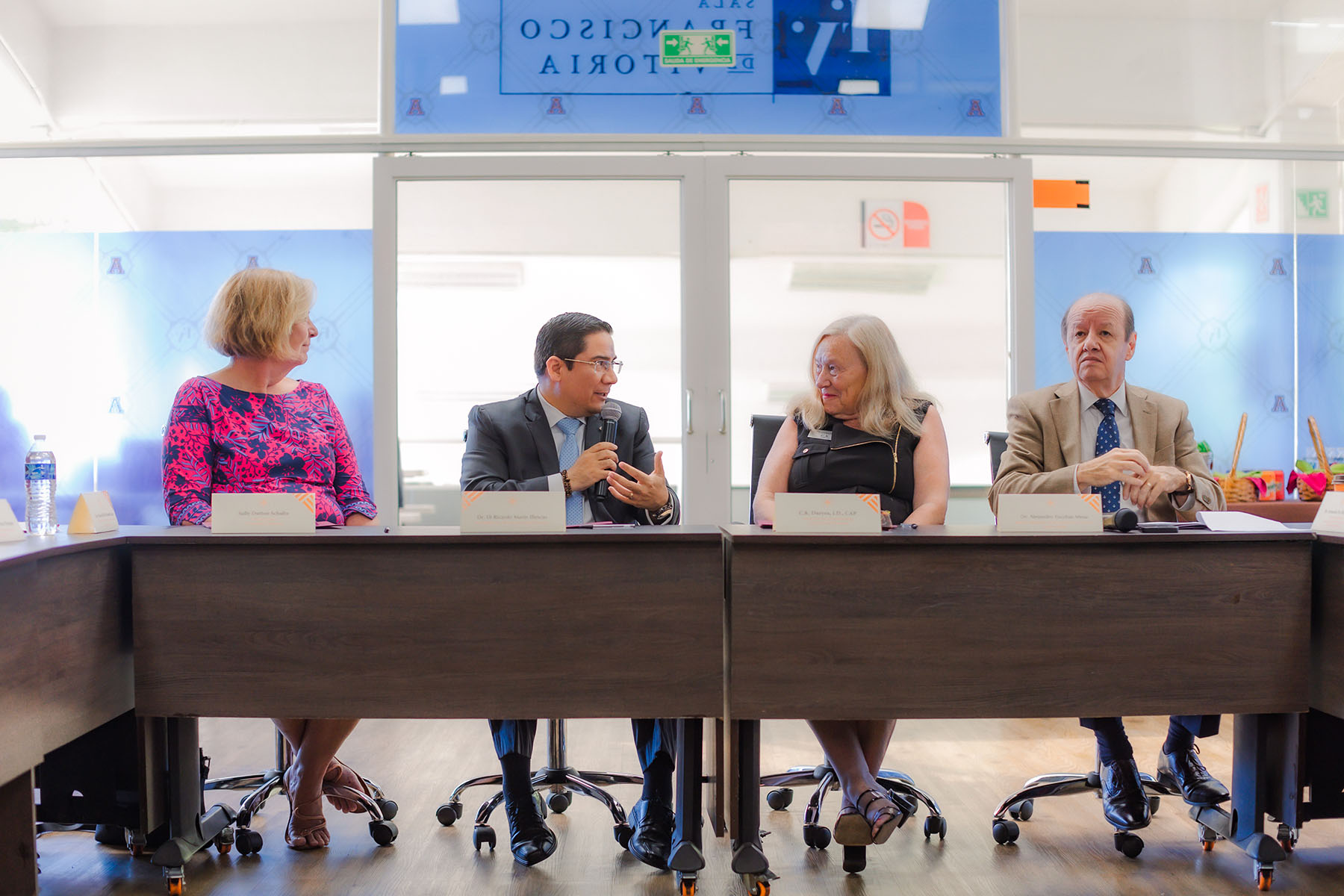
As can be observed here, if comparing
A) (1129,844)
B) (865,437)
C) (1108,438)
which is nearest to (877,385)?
(865,437)

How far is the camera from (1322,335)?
3.79 meters

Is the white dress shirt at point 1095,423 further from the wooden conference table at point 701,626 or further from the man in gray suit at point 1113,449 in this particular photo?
the wooden conference table at point 701,626

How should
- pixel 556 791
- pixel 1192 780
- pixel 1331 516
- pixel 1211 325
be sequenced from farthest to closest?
pixel 1211 325, pixel 556 791, pixel 1192 780, pixel 1331 516

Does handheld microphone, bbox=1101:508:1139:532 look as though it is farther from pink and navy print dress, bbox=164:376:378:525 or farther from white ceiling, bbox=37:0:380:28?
white ceiling, bbox=37:0:380:28

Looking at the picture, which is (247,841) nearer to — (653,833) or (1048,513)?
(653,833)

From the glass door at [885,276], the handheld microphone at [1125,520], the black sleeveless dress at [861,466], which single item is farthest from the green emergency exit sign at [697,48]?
the handheld microphone at [1125,520]

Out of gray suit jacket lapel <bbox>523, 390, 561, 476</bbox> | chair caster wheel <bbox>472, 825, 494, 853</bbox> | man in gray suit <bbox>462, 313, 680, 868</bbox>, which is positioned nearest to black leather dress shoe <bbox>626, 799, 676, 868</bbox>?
man in gray suit <bbox>462, 313, 680, 868</bbox>

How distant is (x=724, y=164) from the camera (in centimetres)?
363

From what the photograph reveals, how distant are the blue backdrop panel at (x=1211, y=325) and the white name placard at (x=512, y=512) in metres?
2.66

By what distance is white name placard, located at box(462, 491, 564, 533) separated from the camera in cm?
187

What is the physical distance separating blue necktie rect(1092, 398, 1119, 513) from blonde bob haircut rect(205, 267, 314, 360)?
2024 millimetres

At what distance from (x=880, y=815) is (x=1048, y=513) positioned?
A: 2.34ft

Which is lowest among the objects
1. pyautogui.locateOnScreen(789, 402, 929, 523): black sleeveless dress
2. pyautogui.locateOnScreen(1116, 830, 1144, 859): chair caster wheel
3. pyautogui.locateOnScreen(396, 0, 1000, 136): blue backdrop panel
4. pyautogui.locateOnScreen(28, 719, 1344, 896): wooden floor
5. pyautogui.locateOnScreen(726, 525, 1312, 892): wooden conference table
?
pyautogui.locateOnScreen(28, 719, 1344, 896): wooden floor

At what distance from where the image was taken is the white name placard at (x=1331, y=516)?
1869mm
